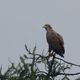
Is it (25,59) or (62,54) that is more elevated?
(25,59)

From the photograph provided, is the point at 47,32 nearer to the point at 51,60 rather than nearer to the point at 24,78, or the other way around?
the point at 51,60

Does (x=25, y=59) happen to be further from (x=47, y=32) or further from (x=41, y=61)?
(x=47, y=32)

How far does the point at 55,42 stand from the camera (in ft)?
37.5

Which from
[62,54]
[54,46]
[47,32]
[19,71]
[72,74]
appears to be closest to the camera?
[19,71]

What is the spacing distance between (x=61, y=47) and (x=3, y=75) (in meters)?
5.58

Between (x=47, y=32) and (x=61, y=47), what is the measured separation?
→ 4.56 ft

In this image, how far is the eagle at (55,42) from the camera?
10.8 metres

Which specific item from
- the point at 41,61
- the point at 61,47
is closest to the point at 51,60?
the point at 41,61

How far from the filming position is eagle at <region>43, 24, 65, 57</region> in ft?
35.6

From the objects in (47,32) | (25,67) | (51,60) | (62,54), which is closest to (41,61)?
(51,60)

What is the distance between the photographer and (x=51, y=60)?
24.9 ft

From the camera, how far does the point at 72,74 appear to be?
22.5 ft

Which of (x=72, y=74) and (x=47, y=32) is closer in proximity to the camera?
(x=72, y=74)

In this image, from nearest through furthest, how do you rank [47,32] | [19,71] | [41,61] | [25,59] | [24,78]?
[24,78], [19,71], [25,59], [41,61], [47,32]
